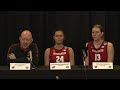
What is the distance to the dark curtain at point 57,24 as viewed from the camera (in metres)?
4.55

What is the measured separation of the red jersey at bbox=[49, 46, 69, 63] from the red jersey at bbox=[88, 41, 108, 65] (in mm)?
302

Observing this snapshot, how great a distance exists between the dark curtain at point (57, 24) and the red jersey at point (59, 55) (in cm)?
97

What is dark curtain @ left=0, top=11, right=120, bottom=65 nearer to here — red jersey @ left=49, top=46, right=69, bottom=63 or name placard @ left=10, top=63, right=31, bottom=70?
red jersey @ left=49, top=46, right=69, bottom=63

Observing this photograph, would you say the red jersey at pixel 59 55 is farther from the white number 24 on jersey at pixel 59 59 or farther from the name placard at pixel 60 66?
the name placard at pixel 60 66

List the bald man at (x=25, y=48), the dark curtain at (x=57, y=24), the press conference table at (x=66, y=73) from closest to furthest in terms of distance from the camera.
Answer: the press conference table at (x=66, y=73) < the bald man at (x=25, y=48) < the dark curtain at (x=57, y=24)

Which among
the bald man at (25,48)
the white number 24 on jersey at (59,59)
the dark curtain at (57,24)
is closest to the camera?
the bald man at (25,48)

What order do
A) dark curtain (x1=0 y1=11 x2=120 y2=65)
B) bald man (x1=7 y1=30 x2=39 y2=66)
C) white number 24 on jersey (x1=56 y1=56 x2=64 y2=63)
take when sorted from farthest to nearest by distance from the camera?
dark curtain (x1=0 y1=11 x2=120 y2=65) < white number 24 on jersey (x1=56 y1=56 x2=64 y2=63) < bald man (x1=7 y1=30 x2=39 y2=66)

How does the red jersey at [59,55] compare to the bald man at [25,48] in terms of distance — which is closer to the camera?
the bald man at [25,48]

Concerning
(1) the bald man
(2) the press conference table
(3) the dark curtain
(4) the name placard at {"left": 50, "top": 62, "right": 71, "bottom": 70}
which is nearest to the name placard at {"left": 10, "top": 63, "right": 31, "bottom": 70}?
(2) the press conference table

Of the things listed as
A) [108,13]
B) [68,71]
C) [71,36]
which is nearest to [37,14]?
[71,36]

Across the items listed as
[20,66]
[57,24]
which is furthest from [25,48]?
[57,24]

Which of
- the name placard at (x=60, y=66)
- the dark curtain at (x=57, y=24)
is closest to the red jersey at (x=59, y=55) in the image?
the name placard at (x=60, y=66)

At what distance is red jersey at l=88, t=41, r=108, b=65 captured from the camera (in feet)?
11.8
